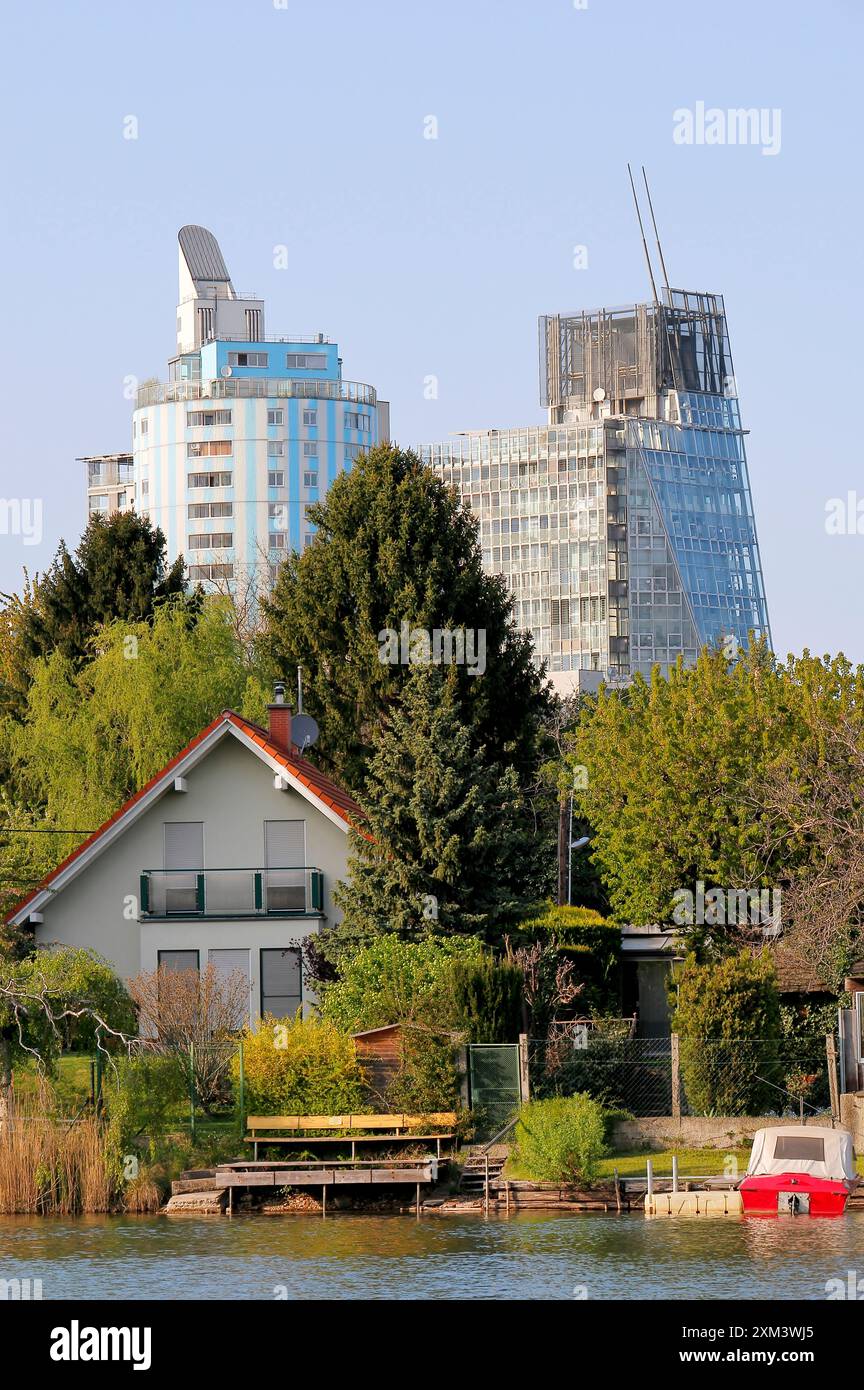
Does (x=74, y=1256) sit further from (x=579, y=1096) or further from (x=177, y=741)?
(x=177, y=741)

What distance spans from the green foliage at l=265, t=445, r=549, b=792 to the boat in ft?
68.1

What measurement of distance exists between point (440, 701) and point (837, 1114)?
39.7 feet

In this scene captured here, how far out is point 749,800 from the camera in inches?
1874

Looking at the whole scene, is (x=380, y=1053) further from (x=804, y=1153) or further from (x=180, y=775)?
(x=180, y=775)

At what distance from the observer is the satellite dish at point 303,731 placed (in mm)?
50781

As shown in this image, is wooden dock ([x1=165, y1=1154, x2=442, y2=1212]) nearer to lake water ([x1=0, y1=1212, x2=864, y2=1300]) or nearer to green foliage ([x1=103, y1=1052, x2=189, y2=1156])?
lake water ([x1=0, y1=1212, x2=864, y2=1300])

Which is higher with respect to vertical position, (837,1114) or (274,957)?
(274,957)

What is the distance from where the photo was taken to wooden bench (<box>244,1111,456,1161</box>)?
35281 millimetres

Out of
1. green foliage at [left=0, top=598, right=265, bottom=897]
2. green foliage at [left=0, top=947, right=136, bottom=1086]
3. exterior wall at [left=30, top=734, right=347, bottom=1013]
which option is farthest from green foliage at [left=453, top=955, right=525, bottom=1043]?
green foliage at [left=0, top=598, right=265, bottom=897]

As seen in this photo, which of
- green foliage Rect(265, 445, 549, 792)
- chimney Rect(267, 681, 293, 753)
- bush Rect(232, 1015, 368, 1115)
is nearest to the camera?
bush Rect(232, 1015, 368, 1115)

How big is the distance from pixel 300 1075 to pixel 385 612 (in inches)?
→ 775

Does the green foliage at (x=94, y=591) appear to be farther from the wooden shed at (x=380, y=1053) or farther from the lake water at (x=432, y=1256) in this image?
the lake water at (x=432, y=1256)
